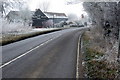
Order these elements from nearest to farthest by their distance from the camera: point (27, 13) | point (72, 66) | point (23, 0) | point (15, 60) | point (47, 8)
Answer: point (72, 66)
point (15, 60)
point (23, 0)
point (27, 13)
point (47, 8)

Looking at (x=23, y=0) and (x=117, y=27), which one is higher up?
(x=23, y=0)

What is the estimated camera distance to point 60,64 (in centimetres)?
Answer: 1384

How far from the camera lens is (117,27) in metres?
20.0

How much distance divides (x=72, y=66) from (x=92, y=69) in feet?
4.27

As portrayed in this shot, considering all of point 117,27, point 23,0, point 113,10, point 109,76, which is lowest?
point 109,76

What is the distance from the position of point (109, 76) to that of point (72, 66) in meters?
2.58

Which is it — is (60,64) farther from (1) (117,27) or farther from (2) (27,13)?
(2) (27,13)

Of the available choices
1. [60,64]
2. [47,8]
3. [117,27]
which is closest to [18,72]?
[60,64]

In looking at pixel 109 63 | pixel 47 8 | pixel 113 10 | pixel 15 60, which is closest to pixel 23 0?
pixel 113 10

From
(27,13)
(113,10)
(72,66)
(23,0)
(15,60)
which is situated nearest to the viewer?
(72,66)

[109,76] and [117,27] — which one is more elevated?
[117,27]

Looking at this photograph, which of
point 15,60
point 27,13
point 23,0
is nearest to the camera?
point 15,60

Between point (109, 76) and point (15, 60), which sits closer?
point (109, 76)

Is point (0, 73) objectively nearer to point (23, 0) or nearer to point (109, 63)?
point (109, 63)
